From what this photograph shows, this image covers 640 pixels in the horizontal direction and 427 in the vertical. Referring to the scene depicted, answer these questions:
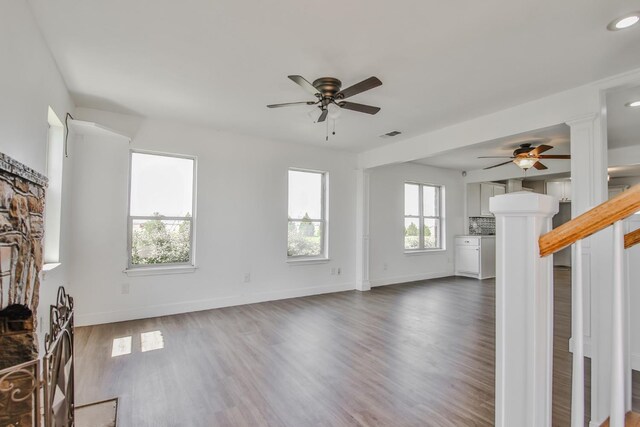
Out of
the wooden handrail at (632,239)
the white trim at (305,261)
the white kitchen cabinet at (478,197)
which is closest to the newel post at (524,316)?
the wooden handrail at (632,239)

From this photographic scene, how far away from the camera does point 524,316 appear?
85 cm

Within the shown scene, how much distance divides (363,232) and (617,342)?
5.32 metres

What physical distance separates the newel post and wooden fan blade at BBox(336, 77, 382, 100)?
1.91 metres

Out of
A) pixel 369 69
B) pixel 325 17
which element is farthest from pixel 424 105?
pixel 325 17

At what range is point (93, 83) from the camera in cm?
320

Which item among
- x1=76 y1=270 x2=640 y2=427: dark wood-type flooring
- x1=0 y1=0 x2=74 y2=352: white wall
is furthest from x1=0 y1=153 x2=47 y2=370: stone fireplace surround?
x1=76 y1=270 x2=640 y2=427: dark wood-type flooring

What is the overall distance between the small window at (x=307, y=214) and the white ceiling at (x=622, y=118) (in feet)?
13.0

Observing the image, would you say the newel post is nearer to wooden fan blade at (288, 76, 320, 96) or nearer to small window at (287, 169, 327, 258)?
wooden fan blade at (288, 76, 320, 96)

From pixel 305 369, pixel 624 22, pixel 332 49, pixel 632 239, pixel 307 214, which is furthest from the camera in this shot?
pixel 307 214

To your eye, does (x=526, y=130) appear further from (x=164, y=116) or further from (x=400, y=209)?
(x=164, y=116)

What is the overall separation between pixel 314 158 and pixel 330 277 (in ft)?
6.95

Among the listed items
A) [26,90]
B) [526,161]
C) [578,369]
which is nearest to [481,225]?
[526,161]

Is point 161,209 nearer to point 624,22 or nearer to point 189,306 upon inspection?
point 189,306

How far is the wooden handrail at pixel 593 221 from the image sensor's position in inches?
29.6
